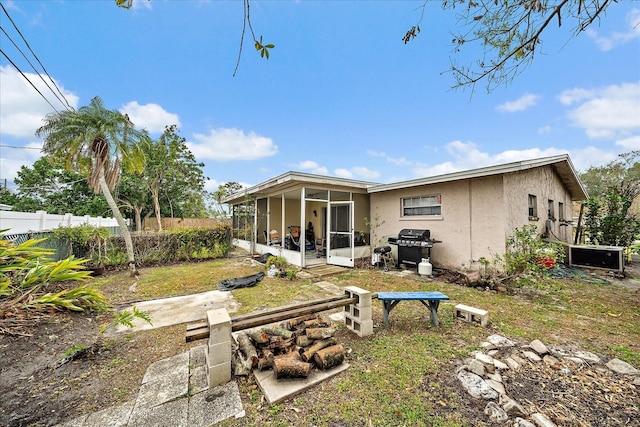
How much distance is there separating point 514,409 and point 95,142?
9161 millimetres

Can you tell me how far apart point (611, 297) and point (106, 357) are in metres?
8.13

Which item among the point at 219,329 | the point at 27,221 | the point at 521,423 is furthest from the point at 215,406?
the point at 27,221

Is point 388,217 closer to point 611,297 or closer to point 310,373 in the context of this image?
point 611,297

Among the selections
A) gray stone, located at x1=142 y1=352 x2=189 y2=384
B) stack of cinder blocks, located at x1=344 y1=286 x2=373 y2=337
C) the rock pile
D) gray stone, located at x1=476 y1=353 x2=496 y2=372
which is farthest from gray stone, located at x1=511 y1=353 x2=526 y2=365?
gray stone, located at x1=142 y1=352 x2=189 y2=384

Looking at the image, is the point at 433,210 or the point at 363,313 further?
the point at 433,210

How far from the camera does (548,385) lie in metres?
1.97

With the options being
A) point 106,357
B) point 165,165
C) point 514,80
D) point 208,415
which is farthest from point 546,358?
point 165,165

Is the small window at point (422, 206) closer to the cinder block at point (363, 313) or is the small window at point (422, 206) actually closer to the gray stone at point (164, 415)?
the cinder block at point (363, 313)

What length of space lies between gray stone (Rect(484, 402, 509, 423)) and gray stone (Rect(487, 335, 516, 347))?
3.69 ft

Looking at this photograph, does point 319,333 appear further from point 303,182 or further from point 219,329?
point 303,182

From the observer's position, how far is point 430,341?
8.92 ft

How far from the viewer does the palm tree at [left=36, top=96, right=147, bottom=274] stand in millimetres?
5898

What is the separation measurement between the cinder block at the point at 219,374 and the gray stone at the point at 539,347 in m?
3.14

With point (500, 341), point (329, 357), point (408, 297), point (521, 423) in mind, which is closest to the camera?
point (521, 423)
